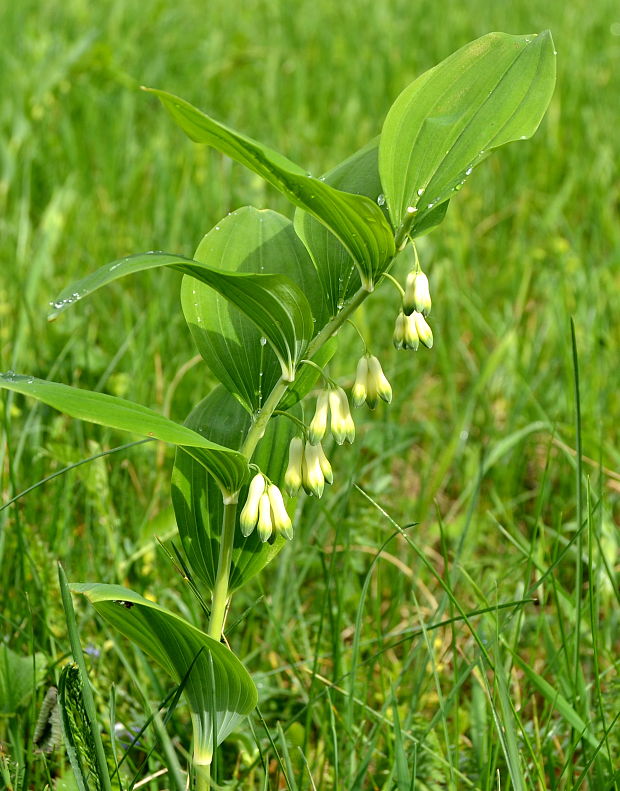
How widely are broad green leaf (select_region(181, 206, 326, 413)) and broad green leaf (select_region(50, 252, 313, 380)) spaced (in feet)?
0.29

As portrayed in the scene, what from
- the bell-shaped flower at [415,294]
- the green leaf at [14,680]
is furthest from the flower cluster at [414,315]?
the green leaf at [14,680]

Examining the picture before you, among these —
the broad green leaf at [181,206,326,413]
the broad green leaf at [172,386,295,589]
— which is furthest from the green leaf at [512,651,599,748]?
the broad green leaf at [181,206,326,413]

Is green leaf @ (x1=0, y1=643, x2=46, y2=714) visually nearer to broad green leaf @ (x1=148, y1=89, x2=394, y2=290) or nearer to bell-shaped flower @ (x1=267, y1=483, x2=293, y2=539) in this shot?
bell-shaped flower @ (x1=267, y1=483, x2=293, y2=539)

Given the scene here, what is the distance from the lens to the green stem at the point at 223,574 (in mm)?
1050

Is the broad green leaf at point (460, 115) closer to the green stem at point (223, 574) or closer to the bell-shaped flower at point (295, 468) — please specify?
the bell-shaped flower at point (295, 468)

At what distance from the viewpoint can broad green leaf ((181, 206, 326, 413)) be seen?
1088 mm

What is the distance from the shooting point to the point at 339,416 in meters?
1.01

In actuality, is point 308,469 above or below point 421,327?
below

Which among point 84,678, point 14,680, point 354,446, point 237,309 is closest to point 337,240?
point 237,309

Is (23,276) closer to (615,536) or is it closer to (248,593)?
(248,593)

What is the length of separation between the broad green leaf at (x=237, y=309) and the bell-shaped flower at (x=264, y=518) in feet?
0.42

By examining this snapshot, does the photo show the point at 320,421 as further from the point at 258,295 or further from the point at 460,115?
the point at 460,115

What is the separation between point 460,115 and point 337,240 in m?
0.19

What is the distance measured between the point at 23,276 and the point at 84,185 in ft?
2.79
